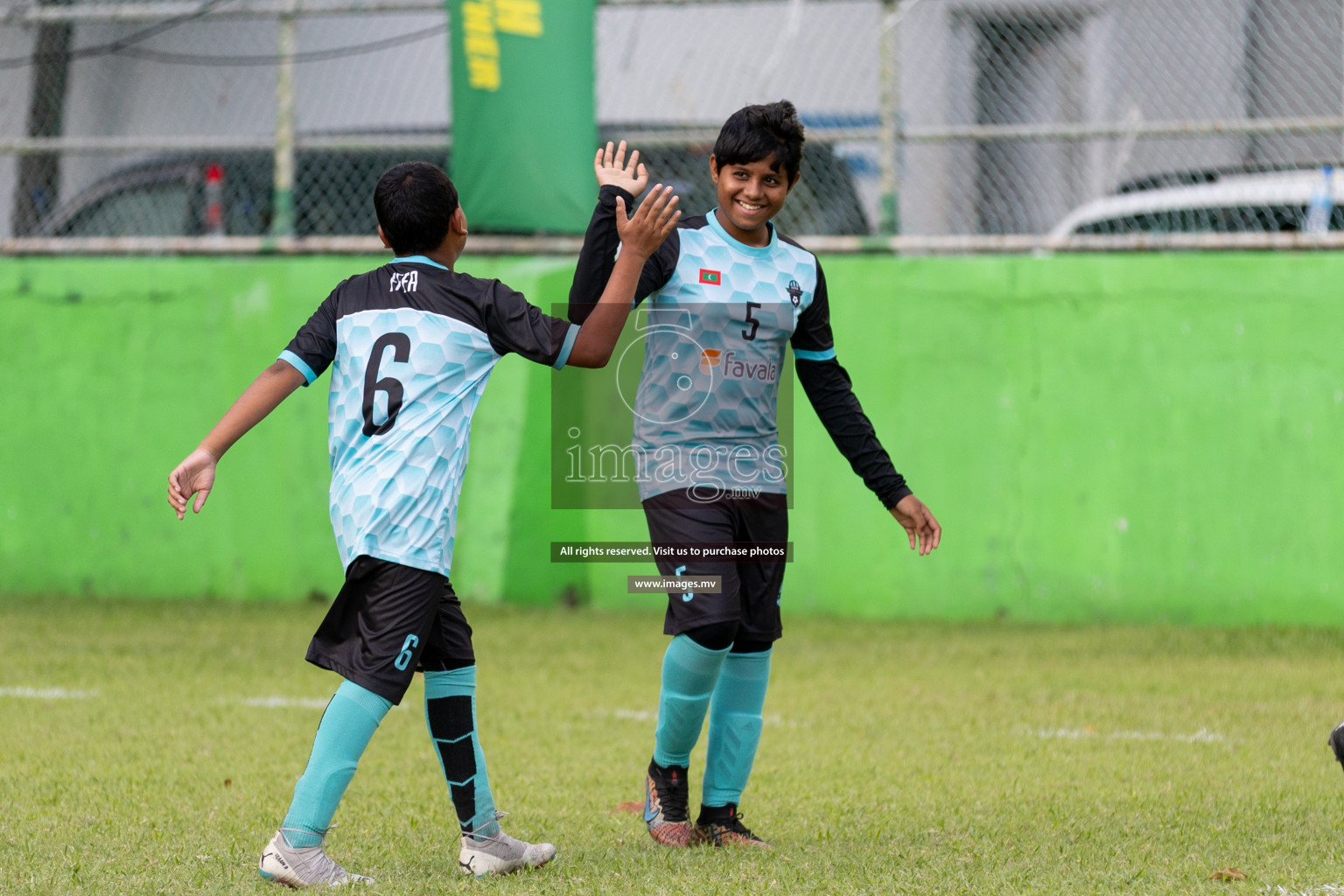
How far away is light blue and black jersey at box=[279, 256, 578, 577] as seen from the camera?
342 centimetres

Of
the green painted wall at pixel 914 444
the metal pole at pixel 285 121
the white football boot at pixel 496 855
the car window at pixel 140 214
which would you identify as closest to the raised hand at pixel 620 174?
the white football boot at pixel 496 855

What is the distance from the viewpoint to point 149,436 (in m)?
8.91

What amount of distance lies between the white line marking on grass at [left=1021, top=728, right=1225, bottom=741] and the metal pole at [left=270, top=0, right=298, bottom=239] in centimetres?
527

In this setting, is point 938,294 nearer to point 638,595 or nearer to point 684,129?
point 684,129

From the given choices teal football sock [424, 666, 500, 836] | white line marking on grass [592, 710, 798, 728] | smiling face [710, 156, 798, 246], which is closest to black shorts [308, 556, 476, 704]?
teal football sock [424, 666, 500, 836]

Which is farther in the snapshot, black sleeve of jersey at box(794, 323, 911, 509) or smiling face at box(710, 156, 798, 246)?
black sleeve of jersey at box(794, 323, 911, 509)

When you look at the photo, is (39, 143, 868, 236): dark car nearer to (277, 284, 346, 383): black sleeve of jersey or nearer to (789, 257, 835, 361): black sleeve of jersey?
(789, 257, 835, 361): black sleeve of jersey

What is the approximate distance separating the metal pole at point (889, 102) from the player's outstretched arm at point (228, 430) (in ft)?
18.2

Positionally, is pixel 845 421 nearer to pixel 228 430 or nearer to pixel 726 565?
pixel 726 565

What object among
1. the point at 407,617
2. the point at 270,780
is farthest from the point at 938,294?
the point at 407,617

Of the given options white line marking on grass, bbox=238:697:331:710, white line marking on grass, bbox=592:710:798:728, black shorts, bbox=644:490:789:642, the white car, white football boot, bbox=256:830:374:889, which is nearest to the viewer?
white football boot, bbox=256:830:374:889

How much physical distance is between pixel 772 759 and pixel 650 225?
7.65 feet

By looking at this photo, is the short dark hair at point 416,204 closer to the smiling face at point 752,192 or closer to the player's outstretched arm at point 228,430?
the player's outstretched arm at point 228,430

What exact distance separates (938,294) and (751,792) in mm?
4287
